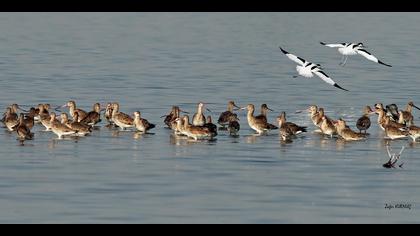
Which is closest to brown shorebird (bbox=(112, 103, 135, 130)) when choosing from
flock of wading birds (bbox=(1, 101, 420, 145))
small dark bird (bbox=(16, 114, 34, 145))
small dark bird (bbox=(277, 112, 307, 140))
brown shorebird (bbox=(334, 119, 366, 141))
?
flock of wading birds (bbox=(1, 101, 420, 145))

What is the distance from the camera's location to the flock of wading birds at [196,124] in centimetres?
3362

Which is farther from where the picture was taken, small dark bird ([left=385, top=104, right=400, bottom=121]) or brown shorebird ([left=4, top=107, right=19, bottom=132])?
small dark bird ([left=385, top=104, right=400, bottom=121])

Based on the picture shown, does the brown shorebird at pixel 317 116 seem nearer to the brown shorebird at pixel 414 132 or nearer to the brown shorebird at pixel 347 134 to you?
the brown shorebird at pixel 347 134

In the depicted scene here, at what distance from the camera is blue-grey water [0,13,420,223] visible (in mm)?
24406

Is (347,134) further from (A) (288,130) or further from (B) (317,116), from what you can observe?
(B) (317,116)

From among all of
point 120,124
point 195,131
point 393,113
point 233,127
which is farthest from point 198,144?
point 393,113

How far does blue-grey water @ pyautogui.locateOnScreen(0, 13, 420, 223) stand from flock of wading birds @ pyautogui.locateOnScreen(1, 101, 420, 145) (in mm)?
337

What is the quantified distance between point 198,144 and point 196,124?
310 cm

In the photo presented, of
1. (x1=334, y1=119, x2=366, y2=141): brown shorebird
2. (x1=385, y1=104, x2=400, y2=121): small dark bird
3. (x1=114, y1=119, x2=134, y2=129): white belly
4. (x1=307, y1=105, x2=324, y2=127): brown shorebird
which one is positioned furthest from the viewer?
(x1=385, y1=104, x2=400, y2=121): small dark bird

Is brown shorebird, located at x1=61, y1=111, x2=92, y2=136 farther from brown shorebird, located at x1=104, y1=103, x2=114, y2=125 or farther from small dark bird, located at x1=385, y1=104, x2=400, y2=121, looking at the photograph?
small dark bird, located at x1=385, y1=104, x2=400, y2=121

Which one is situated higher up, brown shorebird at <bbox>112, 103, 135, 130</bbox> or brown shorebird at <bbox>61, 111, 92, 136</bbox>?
brown shorebird at <bbox>112, 103, 135, 130</bbox>

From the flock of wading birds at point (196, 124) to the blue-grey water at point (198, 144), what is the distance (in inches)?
13.2

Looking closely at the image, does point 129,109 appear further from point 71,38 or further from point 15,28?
point 15,28
